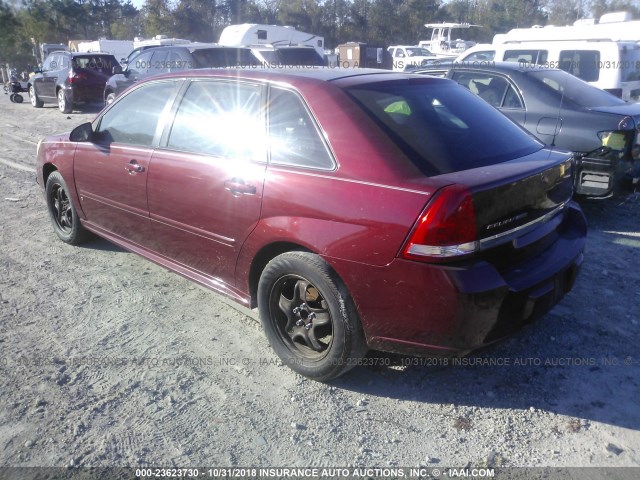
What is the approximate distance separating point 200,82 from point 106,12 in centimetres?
5768

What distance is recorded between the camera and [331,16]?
2056 inches

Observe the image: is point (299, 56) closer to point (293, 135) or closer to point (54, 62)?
point (54, 62)

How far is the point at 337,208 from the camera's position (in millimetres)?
2764

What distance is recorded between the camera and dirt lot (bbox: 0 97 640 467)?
259 cm

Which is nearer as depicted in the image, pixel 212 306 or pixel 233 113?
pixel 233 113

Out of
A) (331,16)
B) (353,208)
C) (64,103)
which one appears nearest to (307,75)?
(353,208)

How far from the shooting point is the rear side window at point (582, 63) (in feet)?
34.0

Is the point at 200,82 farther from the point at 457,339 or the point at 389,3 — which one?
the point at 389,3

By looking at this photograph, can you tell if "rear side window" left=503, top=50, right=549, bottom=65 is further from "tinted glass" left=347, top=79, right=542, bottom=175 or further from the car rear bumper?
the car rear bumper

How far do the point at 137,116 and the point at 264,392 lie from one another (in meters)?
2.40

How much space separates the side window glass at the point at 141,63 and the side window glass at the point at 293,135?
12.2m

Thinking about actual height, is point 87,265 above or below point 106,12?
below

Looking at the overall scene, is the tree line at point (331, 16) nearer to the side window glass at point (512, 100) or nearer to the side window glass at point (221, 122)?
the side window glass at point (512, 100)

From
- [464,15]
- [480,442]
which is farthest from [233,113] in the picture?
[464,15]
